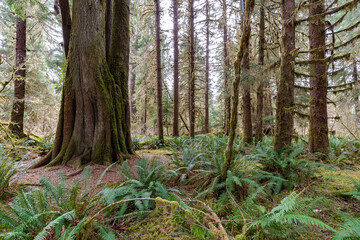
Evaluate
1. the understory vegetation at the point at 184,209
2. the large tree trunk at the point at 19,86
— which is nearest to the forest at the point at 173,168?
the understory vegetation at the point at 184,209

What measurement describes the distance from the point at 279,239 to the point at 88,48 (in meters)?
4.92

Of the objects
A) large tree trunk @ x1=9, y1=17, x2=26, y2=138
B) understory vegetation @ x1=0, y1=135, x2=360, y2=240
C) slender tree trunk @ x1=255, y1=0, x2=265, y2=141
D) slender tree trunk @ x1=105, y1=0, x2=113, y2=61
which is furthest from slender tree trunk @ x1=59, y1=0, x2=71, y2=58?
slender tree trunk @ x1=255, y1=0, x2=265, y2=141

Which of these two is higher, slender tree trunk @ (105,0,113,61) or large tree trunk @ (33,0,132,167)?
slender tree trunk @ (105,0,113,61)

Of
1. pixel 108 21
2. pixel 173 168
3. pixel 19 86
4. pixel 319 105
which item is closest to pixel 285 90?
pixel 319 105

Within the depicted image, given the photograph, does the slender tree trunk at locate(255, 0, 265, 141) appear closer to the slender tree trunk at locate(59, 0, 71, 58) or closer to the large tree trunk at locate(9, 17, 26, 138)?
the slender tree trunk at locate(59, 0, 71, 58)

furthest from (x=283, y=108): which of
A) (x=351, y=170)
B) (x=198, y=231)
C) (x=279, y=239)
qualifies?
(x=198, y=231)

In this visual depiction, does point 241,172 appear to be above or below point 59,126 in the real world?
below

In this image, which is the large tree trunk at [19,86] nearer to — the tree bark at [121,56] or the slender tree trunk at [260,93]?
the tree bark at [121,56]

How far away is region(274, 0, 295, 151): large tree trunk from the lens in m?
3.37

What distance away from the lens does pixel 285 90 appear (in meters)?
3.40

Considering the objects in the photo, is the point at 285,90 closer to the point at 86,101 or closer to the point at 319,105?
the point at 319,105

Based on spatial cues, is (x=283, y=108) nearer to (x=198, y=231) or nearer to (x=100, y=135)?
(x=198, y=231)

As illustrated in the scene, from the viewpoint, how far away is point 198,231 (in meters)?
1.45

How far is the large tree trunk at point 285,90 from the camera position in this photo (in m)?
3.37
